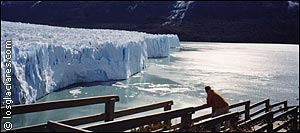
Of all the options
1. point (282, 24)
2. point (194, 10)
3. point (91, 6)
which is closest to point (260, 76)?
point (282, 24)

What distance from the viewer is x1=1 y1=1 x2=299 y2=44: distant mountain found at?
199ft

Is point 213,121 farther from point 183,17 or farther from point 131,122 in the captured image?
point 183,17

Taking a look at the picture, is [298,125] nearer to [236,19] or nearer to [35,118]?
[35,118]

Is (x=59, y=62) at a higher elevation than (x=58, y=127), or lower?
lower

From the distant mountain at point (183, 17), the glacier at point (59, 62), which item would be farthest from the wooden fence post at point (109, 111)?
the distant mountain at point (183, 17)

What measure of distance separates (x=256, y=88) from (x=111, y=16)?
63.0m

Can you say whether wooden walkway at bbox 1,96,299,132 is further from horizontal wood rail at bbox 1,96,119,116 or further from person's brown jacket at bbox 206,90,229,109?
person's brown jacket at bbox 206,90,229,109

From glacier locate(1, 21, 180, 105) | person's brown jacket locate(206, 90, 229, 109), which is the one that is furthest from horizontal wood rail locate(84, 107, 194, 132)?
glacier locate(1, 21, 180, 105)

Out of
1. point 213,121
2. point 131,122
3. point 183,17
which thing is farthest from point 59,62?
point 183,17

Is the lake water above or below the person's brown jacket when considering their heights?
below

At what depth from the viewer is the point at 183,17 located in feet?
237

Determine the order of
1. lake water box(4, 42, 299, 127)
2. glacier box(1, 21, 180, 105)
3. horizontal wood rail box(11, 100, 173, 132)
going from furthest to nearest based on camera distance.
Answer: lake water box(4, 42, 299, 127), glacier box(1, 21, 180, 105), horizontal wood rail box(11, 100, 173, 132)

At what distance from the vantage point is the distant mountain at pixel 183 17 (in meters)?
60.6

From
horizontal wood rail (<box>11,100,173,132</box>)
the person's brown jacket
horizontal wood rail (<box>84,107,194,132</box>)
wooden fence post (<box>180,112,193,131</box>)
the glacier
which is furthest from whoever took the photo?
the glacier
